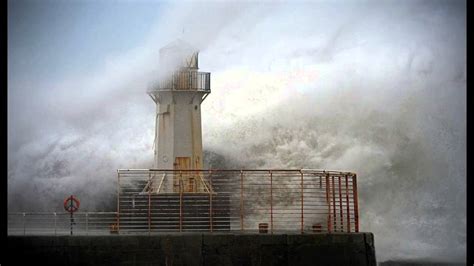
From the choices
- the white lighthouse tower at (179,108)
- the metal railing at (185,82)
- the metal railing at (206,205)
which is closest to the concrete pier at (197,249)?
the metal railing at (206,205)

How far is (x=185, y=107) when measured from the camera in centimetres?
3175

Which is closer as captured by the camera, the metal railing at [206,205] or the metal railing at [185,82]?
the metal railing at [206,205]

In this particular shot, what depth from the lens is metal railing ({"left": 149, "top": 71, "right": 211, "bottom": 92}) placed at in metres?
31.7

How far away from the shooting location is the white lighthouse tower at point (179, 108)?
103 ft

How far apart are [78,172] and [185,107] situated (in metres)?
5.24

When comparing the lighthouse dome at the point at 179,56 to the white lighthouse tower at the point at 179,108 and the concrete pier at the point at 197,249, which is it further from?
the concrete pier at the point at 197,249

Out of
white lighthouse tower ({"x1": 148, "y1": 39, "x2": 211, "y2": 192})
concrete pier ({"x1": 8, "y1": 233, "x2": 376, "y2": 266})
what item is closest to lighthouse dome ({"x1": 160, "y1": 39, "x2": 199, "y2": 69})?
white lighthouse tower ({"x1": 148, "y1": 39, "x2": 211, "y2": 192})

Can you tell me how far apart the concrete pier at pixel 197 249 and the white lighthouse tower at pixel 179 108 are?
7174mm

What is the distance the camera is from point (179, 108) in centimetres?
3172

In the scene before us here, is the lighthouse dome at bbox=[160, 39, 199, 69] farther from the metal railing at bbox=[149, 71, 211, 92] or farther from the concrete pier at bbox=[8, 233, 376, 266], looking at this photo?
the concrete pier at bbox=[8, 233, 376, 266]

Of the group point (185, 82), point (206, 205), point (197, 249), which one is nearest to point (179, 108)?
point (185, 82)

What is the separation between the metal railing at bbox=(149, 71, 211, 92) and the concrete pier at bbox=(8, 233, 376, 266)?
784 cm
